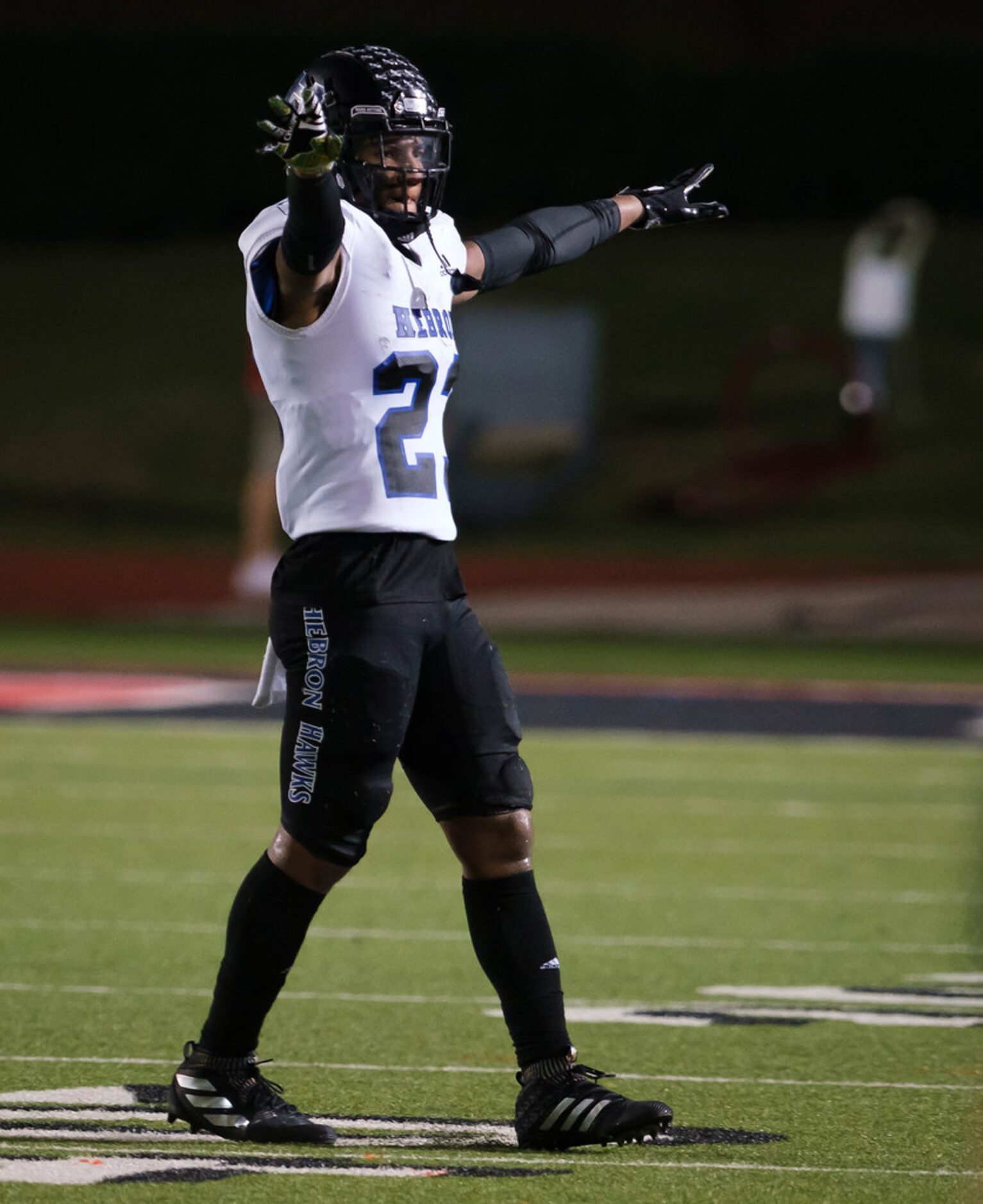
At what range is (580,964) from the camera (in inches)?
281

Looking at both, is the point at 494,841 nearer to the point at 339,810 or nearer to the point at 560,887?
→ the point at 339,810

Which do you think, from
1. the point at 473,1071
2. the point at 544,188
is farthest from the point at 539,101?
the point at 473,1071

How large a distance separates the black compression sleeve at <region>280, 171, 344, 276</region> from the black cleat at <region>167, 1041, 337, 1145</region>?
5.28 ft

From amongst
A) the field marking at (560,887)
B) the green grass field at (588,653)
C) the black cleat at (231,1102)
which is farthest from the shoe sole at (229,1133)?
the green grass field at (588,653)

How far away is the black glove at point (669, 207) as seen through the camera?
548 cm

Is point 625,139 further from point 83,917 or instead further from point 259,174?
point 83,917

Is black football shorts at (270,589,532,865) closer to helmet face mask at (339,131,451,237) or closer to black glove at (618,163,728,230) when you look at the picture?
helmet face mask at (339,131,451,237)

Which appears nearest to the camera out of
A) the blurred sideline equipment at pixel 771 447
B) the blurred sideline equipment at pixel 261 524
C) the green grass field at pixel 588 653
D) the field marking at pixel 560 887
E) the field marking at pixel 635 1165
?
the field marking at pixel 635 1165

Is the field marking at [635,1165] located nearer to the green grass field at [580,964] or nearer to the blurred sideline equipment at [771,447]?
the green grass field at [580,964]

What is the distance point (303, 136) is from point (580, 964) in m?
3.52

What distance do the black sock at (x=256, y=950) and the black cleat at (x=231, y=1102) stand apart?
0.04 metres

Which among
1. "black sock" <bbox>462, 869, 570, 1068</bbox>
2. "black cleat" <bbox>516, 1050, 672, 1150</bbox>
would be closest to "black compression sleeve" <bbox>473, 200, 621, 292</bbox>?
"black sock" <bbox>462, 869, 570, 1068</bbox>

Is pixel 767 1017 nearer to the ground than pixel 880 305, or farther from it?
nearer to the ground

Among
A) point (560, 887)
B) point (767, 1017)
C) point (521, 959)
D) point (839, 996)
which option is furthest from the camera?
point (560, 887)
